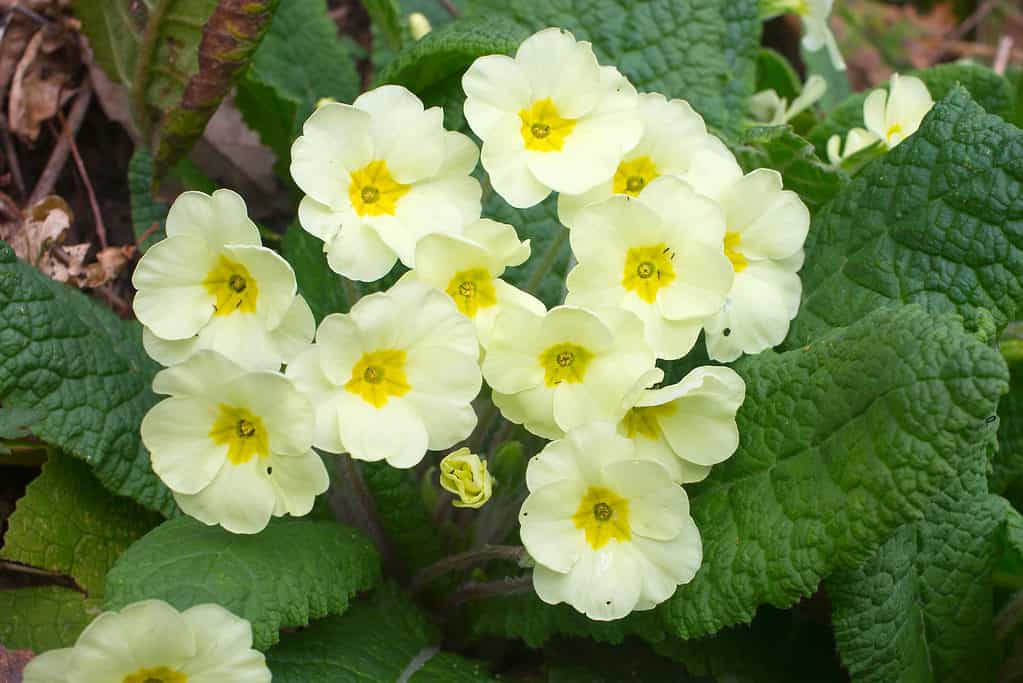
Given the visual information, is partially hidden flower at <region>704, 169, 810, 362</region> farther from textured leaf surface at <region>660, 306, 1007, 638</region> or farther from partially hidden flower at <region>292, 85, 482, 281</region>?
partially hidden flower at <region>292, 85, 482, 281</region>

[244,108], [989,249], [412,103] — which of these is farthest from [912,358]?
[244,108]

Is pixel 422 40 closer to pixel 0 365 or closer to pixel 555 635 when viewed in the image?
pixel 0 365

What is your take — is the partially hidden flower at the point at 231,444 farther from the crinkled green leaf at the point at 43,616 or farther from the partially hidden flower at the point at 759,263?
the partially hidden flower at the point at 759,263

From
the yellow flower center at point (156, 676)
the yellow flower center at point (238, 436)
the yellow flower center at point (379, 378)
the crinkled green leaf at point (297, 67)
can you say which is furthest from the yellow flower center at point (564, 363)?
the crinkled green leaf at point (297, 67)

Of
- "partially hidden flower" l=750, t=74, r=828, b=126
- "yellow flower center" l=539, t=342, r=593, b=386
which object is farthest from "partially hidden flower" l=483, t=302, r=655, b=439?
"partially hidden flower" l=750, t=74, r=828, b=126

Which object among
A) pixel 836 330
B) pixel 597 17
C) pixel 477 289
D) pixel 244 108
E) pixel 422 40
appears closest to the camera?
pixel 477 289

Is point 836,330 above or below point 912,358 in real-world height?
below

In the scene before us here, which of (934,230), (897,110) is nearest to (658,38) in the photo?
(897,110)
